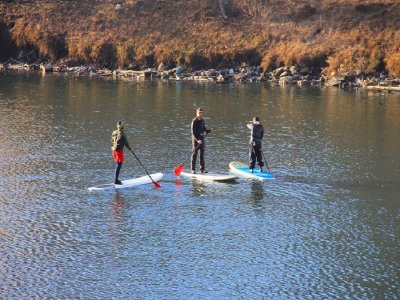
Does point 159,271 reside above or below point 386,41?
below

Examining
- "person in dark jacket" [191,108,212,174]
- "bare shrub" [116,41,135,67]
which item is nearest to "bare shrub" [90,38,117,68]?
"bare shrub" [116,41,135,67]

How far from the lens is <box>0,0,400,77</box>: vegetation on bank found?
258ft

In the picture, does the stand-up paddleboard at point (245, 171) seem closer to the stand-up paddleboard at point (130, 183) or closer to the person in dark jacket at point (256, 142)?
the person in dark jacket at point (256, 142)

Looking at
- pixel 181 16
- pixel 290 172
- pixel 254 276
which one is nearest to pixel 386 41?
pixel 181 16

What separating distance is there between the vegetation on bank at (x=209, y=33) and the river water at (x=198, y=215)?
34.9 metres

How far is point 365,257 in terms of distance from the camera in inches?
803

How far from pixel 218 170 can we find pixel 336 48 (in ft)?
172

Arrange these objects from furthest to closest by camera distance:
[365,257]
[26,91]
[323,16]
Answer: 1. [323,16]
2. [26,91]
3. [365,257]

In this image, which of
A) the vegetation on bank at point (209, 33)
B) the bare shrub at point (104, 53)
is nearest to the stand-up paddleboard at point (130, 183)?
the vegetation on bank at point (209, 33)

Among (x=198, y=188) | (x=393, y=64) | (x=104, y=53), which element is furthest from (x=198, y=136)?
(x=104, y=53)

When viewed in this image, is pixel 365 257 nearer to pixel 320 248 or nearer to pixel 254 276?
pixel 320 248

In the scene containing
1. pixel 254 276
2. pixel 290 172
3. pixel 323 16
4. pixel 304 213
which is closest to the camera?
pixel 254 276

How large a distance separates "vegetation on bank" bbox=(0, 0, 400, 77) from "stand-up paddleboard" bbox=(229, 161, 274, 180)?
46476mm

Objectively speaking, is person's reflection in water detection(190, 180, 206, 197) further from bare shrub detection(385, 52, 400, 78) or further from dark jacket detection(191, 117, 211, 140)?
bare shrub detection(385, 52, 400, 78)
